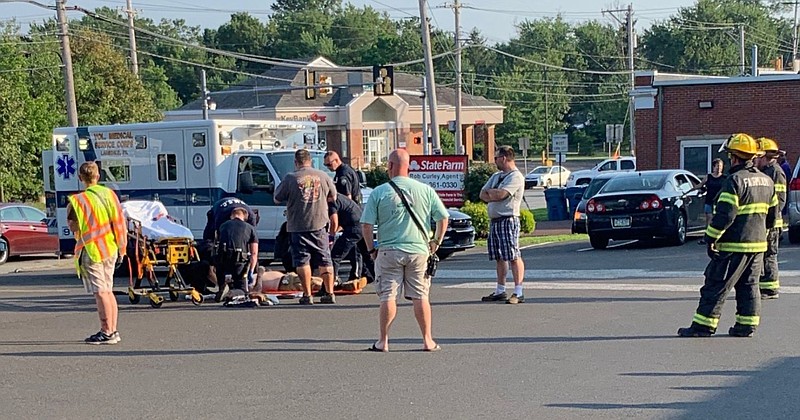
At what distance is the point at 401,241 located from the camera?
9016mm

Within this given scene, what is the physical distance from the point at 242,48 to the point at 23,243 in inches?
3198

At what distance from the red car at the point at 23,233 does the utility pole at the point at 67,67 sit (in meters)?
5.32

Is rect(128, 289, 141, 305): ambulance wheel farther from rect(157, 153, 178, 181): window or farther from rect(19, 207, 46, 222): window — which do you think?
rect(19, 207, 46, 222): window

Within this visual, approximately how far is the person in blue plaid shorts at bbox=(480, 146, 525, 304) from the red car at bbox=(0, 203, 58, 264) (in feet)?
44.5

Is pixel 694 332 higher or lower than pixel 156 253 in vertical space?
lower

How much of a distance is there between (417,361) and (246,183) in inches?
360

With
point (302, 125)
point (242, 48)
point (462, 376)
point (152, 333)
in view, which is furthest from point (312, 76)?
point (242, 48)

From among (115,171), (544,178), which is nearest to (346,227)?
(115,171)

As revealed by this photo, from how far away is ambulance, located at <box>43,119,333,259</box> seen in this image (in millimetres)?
17562

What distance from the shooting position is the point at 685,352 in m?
8.93

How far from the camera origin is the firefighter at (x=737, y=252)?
941 centimetres

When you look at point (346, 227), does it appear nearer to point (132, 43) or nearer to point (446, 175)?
point (446, 175)

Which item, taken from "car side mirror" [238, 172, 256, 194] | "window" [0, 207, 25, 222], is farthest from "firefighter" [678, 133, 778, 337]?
"window" [0, 207, 25, 222]

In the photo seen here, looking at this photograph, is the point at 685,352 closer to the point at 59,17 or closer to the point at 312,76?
the point at 59,17
